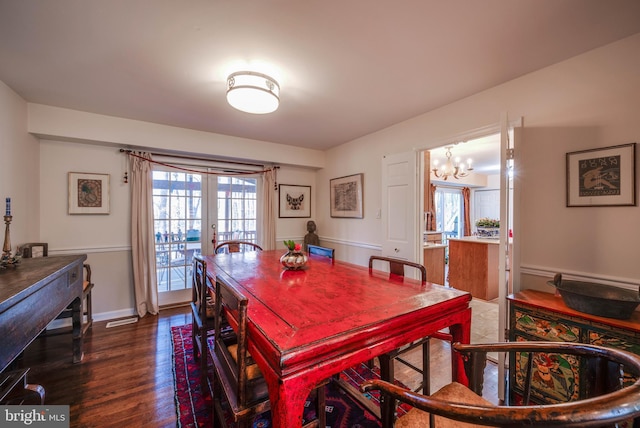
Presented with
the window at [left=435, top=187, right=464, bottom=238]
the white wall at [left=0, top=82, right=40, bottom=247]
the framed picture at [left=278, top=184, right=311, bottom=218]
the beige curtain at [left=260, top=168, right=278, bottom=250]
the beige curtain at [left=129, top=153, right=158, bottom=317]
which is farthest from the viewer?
the window at [left=435, top=187, right=464, bottom=238]

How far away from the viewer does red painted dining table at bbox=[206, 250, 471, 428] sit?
32.2 inches

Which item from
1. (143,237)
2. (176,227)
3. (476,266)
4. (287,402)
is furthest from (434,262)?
(143,237)

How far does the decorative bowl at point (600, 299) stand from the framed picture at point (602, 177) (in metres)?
0.54

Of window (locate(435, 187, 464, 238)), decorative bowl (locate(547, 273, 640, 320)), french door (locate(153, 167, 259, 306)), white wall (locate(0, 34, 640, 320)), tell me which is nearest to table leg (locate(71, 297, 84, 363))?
white wall (locate(0, 34, 640, 320))

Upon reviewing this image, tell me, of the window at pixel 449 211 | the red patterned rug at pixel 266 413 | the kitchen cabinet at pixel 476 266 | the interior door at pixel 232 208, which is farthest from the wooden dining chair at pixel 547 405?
the window at pixel 449 211

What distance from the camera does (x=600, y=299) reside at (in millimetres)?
1396

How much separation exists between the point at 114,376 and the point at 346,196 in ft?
10.7

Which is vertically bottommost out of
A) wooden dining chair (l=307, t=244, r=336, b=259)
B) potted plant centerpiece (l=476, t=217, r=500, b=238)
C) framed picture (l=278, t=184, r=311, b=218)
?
wooden dining chair (l=307, t=244, r=336, b=259)

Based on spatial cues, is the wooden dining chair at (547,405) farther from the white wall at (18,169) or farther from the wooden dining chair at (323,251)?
the white wall at (18,169)

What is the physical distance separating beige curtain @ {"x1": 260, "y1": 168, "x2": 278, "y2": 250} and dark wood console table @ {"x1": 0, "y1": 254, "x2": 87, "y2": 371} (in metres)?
2.29

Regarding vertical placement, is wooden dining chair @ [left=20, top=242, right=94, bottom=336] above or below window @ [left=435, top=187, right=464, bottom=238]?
below

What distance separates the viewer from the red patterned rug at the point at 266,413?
1610 millimetres

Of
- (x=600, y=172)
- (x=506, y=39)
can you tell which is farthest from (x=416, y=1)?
(x=600, y=172)

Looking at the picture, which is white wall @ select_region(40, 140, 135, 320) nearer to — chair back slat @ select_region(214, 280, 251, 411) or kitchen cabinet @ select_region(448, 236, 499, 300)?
chair back slat @ select_region(214, 280, 251, 411)
